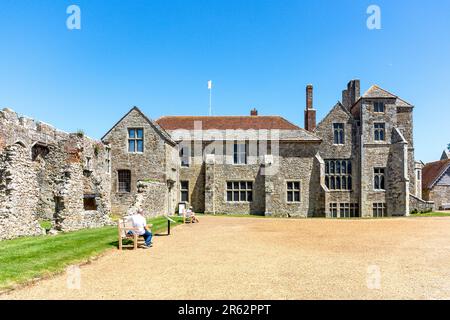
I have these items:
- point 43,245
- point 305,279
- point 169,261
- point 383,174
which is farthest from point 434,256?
point 383,174

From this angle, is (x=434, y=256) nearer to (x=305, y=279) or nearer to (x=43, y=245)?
(x=305, y=279)

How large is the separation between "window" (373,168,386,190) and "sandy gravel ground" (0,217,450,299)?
2176 cm

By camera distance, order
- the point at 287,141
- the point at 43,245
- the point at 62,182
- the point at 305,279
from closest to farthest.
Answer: the point at 305,279, the point at 43,245, the point at 62,182, the point at 287,141

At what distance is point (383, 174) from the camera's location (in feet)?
→ 111

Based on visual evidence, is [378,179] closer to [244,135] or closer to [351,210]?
[351,210]

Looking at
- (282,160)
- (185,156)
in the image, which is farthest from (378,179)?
(185,156)

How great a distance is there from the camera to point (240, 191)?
32.7m

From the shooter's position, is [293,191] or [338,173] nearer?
[293,191]

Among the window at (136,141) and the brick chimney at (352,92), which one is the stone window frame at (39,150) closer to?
the window at (136,141)

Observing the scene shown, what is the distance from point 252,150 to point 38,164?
18.4 meters

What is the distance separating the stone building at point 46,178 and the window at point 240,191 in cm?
1132

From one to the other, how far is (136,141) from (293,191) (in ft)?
50.8

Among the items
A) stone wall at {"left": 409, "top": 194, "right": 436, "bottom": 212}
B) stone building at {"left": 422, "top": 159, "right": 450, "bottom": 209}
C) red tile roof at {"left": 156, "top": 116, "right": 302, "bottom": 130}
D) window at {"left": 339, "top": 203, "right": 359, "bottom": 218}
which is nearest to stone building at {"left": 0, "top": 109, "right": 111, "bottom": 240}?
red tile roof at {"left": 156, "top": 116, "right": 302, "bottom": 130}

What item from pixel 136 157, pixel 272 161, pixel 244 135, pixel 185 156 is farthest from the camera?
pixel 244 135
